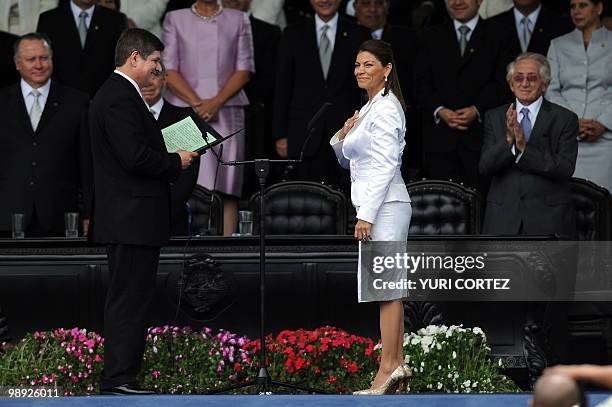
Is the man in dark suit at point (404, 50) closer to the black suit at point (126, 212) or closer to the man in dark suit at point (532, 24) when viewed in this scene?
the man in dark suit at point (532, 24)

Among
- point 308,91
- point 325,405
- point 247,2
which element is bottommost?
point 325,405

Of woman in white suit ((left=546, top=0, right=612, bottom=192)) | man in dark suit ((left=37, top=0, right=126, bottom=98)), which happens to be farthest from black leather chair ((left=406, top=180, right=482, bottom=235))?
man in dark suit ((left=37, top=0, right=126, bottom=98))

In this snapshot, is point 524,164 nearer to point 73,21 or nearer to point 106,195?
point 106,195

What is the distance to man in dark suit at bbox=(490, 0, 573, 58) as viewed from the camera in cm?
1081

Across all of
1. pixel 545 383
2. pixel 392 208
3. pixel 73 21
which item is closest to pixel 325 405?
pixel 392 208

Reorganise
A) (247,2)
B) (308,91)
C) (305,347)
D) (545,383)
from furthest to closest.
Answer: (247,2)
(308,91)
(305,347)
(545,383)

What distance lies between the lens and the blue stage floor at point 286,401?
19.2 ft

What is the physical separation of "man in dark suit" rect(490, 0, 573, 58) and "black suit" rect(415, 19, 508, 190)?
267mm

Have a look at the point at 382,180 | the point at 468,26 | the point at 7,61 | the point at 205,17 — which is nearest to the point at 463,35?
the point at 468,26

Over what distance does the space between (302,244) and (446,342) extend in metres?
1.21

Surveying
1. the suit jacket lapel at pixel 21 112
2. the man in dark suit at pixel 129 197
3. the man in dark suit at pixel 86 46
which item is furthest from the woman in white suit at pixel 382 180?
the man in dark suit at pixel 86 46

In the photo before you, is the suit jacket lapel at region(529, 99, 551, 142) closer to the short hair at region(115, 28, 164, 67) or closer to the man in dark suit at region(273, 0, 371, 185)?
the man in dark suit at region(273, 0, 371, 185)

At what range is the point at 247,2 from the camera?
37.4 feet

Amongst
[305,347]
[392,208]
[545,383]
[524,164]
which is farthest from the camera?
[524,164]
